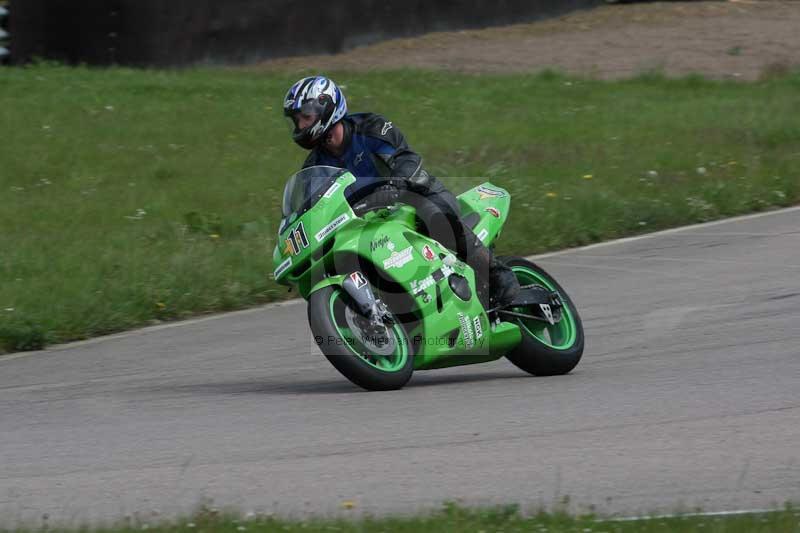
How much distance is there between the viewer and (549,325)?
8.17m

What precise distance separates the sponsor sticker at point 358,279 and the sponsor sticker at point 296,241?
0.29 metres

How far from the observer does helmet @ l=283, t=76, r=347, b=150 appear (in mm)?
7387

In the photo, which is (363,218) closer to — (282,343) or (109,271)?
(282,343)

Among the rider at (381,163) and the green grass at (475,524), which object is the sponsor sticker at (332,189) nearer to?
the rider at (381,163)

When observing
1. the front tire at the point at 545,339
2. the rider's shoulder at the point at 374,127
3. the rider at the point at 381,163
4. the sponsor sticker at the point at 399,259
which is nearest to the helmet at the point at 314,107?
the rider at the point at 381,163

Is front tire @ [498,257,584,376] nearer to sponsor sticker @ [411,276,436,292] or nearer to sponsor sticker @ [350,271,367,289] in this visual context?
sponsor sticker @ [411,276,436,292]

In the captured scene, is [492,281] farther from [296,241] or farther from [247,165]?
[247,165]

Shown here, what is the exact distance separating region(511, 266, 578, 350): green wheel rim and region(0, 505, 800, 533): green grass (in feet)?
9.91

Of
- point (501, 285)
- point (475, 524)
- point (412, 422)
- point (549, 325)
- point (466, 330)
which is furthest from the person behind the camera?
point (549, 325)

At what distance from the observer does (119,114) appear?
16.6 meters

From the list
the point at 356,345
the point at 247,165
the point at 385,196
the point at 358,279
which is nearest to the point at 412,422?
the point at 356,345

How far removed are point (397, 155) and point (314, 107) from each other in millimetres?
511

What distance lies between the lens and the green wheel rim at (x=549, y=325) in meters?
8.11

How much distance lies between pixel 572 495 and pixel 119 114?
12.1 m
